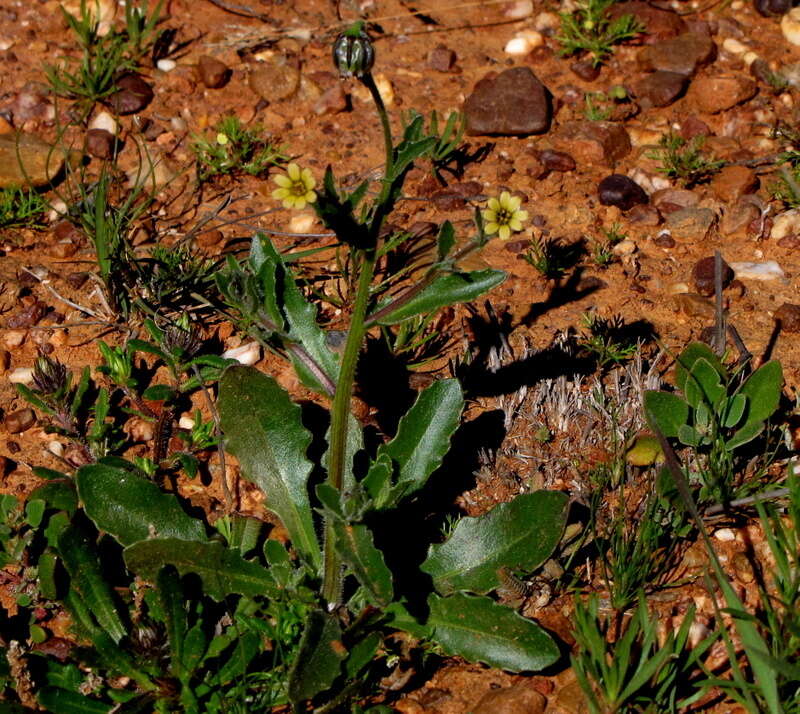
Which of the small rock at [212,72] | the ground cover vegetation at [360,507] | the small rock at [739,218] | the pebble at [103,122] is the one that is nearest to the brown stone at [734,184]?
the small rock at [739,218]

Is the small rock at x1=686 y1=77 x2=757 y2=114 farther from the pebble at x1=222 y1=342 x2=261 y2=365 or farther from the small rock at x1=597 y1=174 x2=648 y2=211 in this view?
the pebble at x1=222 y1=342 x2=261 y2=365

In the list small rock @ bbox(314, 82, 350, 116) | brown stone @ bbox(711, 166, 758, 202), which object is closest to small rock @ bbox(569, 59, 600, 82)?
brown stone @ bbox(711, 166, 758, 202)

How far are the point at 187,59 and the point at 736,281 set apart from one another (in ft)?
10.7

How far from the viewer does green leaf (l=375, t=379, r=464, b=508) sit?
3.40 m

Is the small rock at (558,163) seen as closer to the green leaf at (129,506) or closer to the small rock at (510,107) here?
the small rock at (510,107)

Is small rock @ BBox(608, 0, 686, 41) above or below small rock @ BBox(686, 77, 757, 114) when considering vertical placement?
above

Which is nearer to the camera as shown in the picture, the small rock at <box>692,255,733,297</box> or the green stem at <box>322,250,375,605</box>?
the green stem at <box>322,250,375,605</box>

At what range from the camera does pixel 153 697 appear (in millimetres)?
3021

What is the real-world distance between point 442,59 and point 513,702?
386 centimetres

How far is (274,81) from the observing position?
548 cm

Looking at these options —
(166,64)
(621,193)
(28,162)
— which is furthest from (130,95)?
(621,193)

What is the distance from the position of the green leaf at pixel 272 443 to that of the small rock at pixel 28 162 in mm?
1992

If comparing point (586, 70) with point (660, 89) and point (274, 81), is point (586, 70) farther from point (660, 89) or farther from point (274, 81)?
point (274, 81)

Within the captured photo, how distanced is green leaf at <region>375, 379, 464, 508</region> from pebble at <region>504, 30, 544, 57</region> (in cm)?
306
